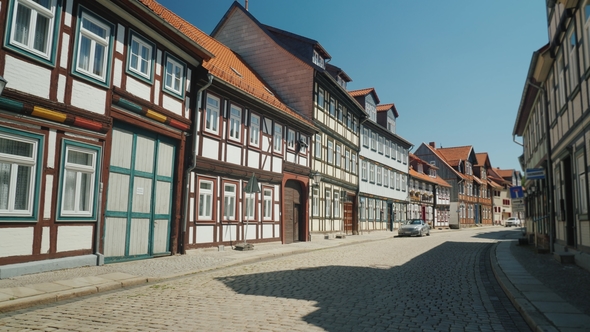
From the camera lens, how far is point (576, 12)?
11570 millimetres

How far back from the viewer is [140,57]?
1307 cm

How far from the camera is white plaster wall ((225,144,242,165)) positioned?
57.2 feet

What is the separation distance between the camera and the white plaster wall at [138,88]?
41.3 feet

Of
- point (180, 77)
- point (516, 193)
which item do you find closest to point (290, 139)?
point (180, 77)

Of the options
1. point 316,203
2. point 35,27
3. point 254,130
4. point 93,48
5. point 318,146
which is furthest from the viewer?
point 318,146

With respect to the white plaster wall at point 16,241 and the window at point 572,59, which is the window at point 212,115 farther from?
the window at point 572,59

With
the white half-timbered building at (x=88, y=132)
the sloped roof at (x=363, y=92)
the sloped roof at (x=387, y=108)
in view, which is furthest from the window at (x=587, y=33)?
the sloped roof at (x=387, y=108)

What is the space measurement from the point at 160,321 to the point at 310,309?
7.25ft

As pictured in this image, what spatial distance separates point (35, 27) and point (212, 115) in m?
7.31

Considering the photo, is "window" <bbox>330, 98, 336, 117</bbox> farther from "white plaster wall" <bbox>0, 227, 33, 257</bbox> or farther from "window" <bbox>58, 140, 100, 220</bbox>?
"white plaster wall" <bbox>0, 227, 33, 257</bbox>

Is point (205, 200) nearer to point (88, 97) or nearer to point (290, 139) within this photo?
point (88, 97)

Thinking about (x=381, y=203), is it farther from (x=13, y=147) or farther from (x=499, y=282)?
(x=13, y=147)

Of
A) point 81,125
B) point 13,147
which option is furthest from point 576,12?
point 13,147

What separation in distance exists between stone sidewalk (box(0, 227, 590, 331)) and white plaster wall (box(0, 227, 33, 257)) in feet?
1.84
